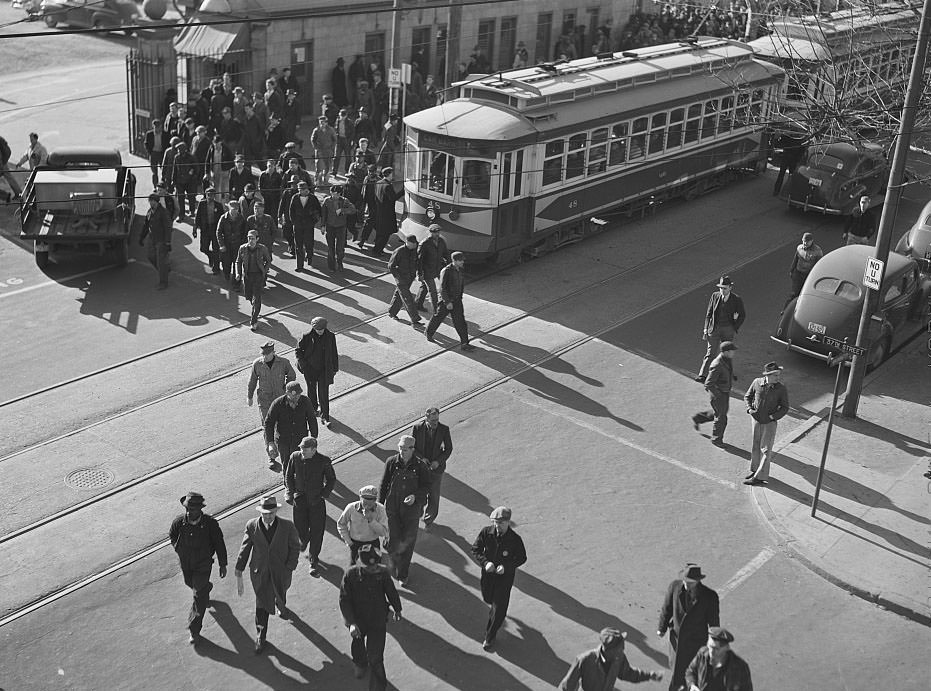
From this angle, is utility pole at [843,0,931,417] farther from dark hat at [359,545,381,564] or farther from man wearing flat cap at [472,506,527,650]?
dark hat at [359,545,381,564]

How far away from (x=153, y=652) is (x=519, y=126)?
41.6 feet

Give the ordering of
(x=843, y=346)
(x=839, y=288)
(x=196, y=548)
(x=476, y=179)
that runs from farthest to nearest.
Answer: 1. (x=476, y=179)
2. (x=839, y=288)
3. (x=843, y=346)
4. (x=196, y=548)

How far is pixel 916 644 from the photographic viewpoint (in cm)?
1178

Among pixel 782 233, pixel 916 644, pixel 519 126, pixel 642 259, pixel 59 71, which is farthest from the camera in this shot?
pixel 59 71

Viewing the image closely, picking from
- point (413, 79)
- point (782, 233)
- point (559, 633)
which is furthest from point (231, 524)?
point (413, 79)

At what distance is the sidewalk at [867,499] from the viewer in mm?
12750

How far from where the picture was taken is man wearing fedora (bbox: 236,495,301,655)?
10789 mm

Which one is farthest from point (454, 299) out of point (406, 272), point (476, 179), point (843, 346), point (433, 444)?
point (843, 346)

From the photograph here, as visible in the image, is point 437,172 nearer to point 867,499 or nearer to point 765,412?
point 765,412

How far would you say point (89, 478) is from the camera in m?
13.9

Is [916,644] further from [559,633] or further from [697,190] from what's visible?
[697,190]

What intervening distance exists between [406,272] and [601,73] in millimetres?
7493

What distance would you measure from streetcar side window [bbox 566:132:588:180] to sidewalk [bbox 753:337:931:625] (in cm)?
729

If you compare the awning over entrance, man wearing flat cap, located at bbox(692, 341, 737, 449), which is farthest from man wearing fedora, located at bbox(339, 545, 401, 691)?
the awning over entrance
